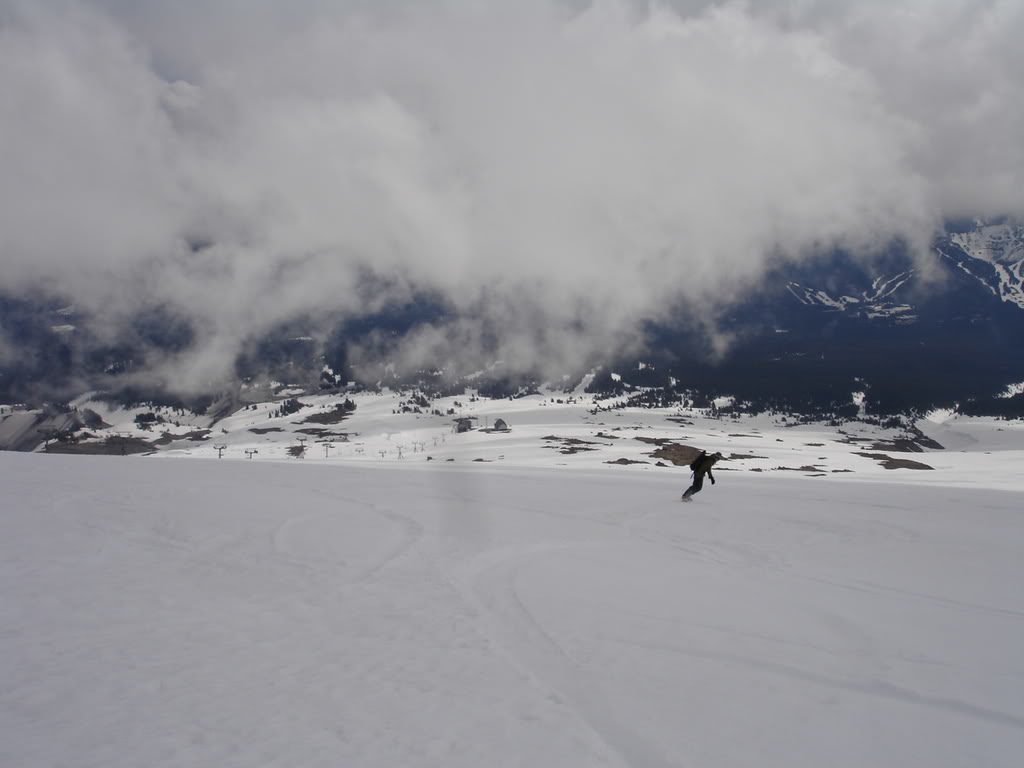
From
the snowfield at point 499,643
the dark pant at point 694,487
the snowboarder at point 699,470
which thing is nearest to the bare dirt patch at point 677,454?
the snowboarder at point 699,470

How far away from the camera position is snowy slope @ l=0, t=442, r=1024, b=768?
5.36m

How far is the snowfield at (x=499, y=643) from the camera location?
17.6ft

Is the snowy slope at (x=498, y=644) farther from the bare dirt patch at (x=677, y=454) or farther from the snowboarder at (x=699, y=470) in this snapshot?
the bare dirt patch at (x=677, y=454)

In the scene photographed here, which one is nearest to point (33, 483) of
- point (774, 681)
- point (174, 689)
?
point (174, 689)

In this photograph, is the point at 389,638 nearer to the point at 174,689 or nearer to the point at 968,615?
the point at 174,689

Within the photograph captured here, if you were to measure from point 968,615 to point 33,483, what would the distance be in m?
31.1

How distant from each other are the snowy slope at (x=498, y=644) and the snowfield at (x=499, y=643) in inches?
1.5

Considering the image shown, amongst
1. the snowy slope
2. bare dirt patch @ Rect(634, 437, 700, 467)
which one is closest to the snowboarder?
the snowy slope

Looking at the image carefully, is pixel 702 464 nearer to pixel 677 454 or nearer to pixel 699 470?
pixel 699 470

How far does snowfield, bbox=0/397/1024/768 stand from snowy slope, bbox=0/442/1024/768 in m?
0.04

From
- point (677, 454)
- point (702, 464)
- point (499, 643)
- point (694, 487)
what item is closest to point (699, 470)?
point (702, 464)

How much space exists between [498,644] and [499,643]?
5 cm

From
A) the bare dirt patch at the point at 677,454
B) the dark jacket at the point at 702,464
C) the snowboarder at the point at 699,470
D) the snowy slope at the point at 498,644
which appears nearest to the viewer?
the snowy slope at the point at 498,644

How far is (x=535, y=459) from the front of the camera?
11825cm
